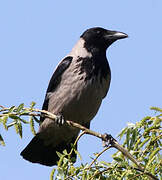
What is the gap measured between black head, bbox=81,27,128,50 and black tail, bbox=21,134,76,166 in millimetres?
1643

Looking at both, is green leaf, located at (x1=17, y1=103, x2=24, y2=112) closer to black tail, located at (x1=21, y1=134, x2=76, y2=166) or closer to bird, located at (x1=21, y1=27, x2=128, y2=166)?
bird, located at (x1=21, y1=27, x2=128, y2=166)

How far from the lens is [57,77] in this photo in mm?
6277

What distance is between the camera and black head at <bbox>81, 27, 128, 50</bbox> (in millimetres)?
6688

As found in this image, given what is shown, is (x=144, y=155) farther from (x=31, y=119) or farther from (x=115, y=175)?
(x=31, y=119)

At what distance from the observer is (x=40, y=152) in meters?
6.59

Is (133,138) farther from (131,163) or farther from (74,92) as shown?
(74,92)

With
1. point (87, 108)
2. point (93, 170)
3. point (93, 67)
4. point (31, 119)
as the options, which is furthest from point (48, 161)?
point (93, 170)

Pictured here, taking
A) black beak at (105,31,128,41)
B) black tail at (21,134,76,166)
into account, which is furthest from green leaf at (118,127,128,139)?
black beak at (105,31,128,41)

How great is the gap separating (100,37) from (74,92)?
1475mm

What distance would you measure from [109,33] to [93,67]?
119 centimetres

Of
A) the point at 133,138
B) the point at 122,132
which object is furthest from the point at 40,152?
the point at 133,138

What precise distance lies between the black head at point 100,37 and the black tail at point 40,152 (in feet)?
5.39

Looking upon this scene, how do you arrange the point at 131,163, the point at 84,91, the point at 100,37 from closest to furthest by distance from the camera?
1. the point at 131,163
2. the point at 84,91
3. the point at 100,37

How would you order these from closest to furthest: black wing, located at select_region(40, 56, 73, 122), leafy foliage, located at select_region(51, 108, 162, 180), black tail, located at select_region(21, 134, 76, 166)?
leafy foliage, located at select_region(51, 108, 162, 180) < black wing, located at select_region(40, 56, 73, 122) < black tail, located at select_region(21, 134, 76, 166)
